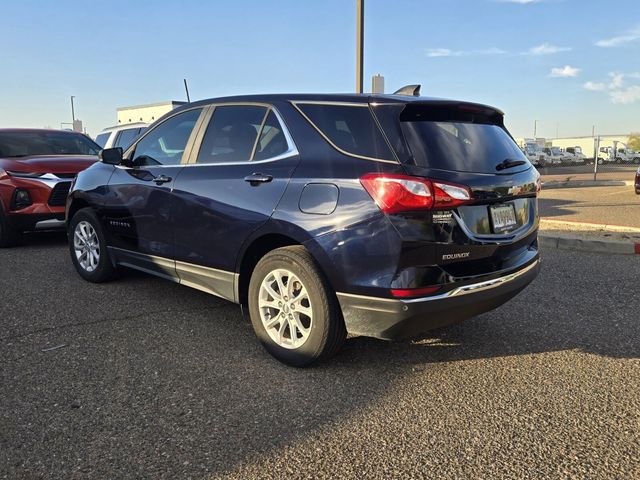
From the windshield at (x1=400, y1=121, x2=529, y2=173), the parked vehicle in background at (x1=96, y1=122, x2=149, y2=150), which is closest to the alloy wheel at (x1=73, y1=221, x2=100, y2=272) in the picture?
the windshield at (x1=400, y1=121, x2=529, y2=173)

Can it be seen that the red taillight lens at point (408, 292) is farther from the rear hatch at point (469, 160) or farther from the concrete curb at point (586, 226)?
the concrete curb at point (586, 226)

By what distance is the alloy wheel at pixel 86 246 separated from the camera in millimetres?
5277

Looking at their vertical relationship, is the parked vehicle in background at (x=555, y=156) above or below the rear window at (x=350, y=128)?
below

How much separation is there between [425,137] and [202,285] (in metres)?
2.05

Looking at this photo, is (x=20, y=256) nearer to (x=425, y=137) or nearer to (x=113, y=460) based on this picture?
(x=113, y=460)

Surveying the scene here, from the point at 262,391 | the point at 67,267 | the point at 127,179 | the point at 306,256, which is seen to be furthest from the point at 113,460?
the point at 67,267

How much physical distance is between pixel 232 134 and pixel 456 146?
1.65 m

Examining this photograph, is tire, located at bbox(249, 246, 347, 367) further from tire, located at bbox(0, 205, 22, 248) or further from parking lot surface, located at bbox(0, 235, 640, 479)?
tire, located at bbox(0, 205, 22, 248)

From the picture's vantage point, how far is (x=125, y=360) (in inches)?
138

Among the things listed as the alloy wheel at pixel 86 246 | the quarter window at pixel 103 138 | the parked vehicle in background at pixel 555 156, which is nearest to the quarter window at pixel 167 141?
the alloy wheel at pixel 86 246

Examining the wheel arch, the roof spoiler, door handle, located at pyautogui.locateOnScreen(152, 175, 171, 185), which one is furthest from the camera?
door handle, located at pyautogui.locateOnScreen(152, 175, 171, 185)

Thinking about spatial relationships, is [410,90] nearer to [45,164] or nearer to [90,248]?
[90,248]

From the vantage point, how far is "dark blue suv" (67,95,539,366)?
2.91m

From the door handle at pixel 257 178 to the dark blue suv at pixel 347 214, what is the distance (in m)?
0.01
